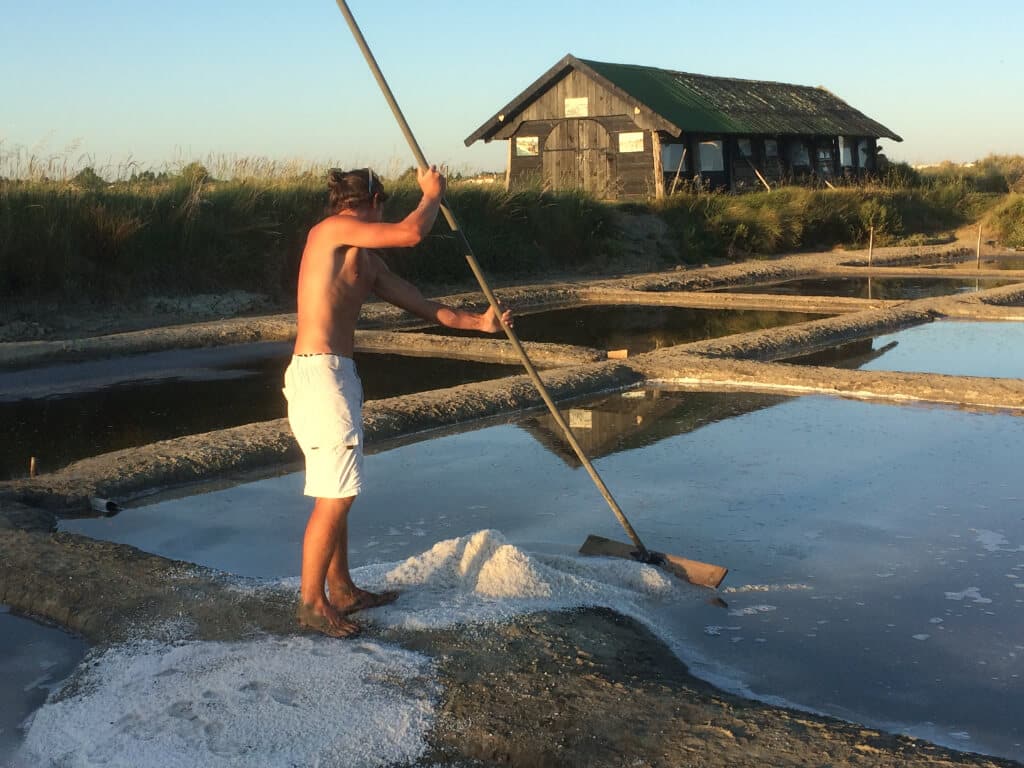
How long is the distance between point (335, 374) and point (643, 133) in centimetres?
2206

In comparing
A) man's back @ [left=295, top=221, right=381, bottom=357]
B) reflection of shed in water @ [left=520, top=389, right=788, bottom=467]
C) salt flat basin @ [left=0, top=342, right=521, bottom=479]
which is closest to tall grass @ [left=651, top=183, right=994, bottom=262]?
salt flat basin @ [left=0, top=342, right=521, bottom=479]

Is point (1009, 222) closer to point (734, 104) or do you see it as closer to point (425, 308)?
point (734, 104)

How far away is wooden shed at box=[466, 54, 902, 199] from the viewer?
→ 24.4 metres

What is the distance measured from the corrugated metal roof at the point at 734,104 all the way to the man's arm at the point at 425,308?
20.6m

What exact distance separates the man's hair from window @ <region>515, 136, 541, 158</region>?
23123mm

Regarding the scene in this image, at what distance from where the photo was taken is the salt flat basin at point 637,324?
10.1 metres

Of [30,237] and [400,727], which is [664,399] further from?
[30,237]

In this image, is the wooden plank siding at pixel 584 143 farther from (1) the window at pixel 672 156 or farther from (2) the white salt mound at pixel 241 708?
(2) the white salt mound at pixel 241 708

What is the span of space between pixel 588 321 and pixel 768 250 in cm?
945

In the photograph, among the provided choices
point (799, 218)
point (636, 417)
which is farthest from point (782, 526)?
point (799, 218)

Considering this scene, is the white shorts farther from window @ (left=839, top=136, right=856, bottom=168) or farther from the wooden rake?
window @ (left=839, top=136, right=856, bottom=168)

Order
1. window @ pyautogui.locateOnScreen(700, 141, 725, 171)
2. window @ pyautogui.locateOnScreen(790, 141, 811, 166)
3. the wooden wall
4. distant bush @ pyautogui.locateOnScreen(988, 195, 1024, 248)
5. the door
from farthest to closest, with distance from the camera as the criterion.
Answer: window @ pyautogui.locateOnScreen(790, 141, 811, 166) → window @ pyautogui.locateOnScreen(700, 141, 725, 171) → the door → the wooden wall → distant bush @ pyautogui.locateOnScreen(988, 195, 1024, 248)

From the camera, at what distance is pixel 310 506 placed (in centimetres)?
495

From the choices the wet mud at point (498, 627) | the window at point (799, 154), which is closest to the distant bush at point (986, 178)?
the window at point (799, 154)
